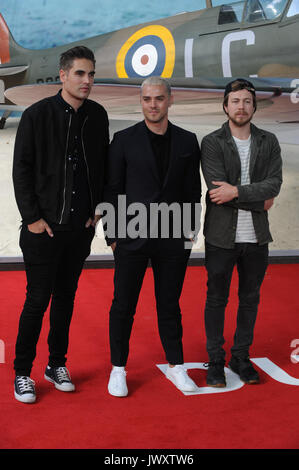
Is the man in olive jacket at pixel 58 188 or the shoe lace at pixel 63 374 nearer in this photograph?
the man in olive jacket at pixel 58 188

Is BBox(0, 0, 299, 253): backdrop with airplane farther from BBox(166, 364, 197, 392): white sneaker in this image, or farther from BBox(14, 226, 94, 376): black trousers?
BBox(166, 364, 197, 392): white sneaker

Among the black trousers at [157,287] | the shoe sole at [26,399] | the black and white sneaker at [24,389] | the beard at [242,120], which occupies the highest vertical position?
the beard at [242,120]

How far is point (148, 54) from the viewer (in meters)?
5.47

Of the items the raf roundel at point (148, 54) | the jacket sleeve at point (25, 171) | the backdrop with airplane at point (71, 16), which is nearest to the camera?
the jacket sleeve at point (25, 171)

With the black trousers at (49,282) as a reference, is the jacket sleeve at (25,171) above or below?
above

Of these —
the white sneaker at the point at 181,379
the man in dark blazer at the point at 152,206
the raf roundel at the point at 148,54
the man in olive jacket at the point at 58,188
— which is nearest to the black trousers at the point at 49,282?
the man in olive jacket at the point at 58,188

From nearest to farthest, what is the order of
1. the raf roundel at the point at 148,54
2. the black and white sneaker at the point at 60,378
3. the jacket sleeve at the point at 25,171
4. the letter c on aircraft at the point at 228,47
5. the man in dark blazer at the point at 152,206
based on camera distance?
the jacket sleeve at the point at 25,171, the man in dark blazer at the point at 152,206, the black and white sneaker at the point at 60,378, the letter c on aircraft at the point at 228,47, the raf roundel at the point at 148,54

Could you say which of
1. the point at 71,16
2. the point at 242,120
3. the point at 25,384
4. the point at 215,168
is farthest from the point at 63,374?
the point at 71,16

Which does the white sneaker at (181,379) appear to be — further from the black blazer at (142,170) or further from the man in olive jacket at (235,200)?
the black blazer at (142,170)

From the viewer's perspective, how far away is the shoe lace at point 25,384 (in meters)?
1.91

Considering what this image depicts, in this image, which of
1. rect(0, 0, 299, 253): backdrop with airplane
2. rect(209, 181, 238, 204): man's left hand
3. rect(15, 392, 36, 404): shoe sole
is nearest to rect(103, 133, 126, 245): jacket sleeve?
rect(209, 181, 238, 204): man's left hand

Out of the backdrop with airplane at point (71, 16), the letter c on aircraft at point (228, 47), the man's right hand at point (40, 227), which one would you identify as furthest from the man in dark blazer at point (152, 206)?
the letter c on aircraft at point (228, 47)

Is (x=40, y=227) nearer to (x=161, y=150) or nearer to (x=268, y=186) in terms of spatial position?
(x=161, y=150)
